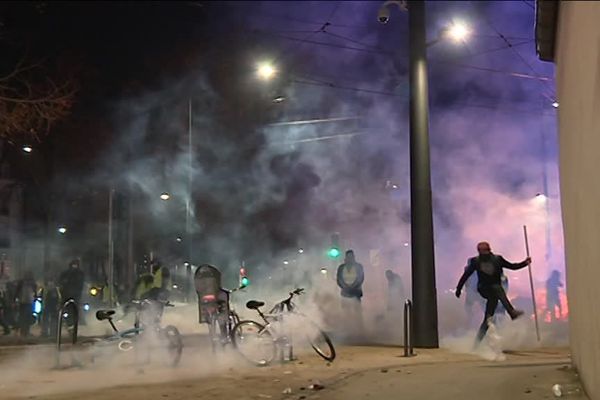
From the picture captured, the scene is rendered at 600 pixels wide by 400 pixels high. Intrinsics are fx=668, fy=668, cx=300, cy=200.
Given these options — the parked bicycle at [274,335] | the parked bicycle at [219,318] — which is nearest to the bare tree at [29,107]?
the parked bicycle at [219,318]

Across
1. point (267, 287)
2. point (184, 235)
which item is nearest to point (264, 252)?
point (184, 235)

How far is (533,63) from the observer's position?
14.6 meters

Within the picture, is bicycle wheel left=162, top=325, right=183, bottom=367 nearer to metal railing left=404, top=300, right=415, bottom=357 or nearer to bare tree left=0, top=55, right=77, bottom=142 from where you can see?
metal railing left=404, top=300, right=415, bottom=357

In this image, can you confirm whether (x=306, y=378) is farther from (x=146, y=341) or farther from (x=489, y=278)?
(x=489, y=278)

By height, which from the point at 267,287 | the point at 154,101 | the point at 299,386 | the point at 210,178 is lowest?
the point at 299,386

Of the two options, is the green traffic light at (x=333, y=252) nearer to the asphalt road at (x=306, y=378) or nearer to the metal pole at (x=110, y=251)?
the metal pole at (x=110, y=251)

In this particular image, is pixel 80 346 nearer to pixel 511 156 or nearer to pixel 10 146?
pixel 10 146

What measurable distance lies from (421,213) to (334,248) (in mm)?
5516

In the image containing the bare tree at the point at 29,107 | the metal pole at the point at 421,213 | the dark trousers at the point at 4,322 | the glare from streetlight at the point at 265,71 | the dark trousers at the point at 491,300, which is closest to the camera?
the dark trousers at the point at 491,300

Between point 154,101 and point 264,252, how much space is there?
4738mm

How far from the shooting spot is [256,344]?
826 centimetres

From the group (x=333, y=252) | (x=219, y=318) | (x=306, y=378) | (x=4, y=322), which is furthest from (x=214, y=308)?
(x=4, y=322)

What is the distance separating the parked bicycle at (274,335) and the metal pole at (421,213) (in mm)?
1998

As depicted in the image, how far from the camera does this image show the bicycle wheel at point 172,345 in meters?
8.23
